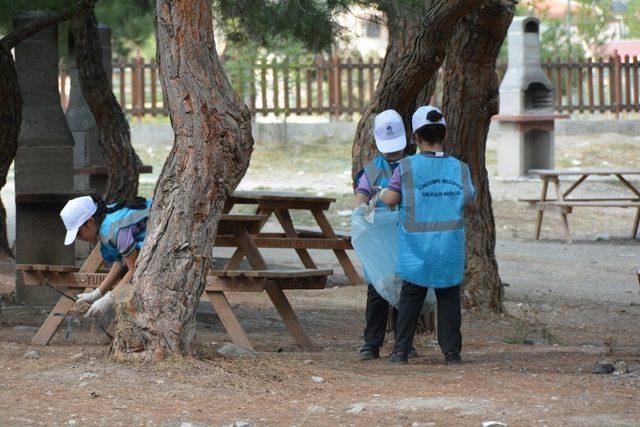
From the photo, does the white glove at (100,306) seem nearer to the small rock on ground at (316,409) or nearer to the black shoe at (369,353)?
the black shoe at (369,353)

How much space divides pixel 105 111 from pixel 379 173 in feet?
20.0

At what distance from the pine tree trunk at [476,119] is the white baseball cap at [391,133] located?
7.41 ft

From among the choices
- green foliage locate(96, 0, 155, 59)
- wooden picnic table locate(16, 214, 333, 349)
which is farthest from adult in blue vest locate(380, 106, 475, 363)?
green foliage locate(96, 0, 155, 59)

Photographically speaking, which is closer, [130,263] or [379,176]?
[130,263]

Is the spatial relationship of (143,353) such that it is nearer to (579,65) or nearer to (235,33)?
(235,33)

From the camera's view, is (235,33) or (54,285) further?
(235,33)

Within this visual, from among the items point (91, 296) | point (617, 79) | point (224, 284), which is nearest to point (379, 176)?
point (224, 284)

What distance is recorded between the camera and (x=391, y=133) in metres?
7.06

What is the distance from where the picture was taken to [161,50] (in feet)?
20.4

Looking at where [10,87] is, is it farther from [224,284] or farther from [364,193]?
[364,193]

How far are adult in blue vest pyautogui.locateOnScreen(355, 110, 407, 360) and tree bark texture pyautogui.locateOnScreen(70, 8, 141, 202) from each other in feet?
18.8

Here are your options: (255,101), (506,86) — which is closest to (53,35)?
(506,86)

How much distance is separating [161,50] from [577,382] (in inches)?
104

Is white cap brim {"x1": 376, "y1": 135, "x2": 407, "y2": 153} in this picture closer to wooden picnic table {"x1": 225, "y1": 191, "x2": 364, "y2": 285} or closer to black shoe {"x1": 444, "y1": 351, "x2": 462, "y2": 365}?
black shoe {"x1": 444, "y1": 351, "x2": 462, "y2": 365}
